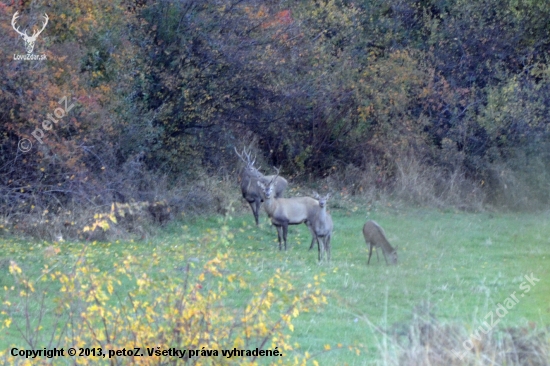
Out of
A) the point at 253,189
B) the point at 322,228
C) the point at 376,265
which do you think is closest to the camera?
the point at 376,265

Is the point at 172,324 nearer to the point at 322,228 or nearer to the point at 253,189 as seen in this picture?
the point at 322,228

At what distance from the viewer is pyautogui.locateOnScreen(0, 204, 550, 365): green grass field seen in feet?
28.1

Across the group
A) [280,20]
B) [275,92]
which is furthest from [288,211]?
[280,20]

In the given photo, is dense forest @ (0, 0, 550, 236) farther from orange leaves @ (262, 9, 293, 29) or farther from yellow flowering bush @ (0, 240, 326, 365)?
yellow flowering bush @ (0, 240, 326, 365)

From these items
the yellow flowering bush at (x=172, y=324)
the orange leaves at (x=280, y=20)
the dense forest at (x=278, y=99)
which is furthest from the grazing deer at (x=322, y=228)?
the yellow flowering bush at (x=172, y=324)

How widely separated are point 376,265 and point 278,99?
9.20 meters

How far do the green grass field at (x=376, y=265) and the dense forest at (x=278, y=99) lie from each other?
6.50 feet

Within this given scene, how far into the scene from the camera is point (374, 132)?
956 inches

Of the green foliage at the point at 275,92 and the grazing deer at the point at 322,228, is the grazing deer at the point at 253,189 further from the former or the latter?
the grazing deer at the point at 322,228

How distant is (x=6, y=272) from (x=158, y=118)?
8.83 m

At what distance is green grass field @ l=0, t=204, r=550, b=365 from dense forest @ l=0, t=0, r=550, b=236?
6.50ft

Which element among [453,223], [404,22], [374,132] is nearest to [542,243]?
[453,223]

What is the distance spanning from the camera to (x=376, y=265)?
43.8 feet

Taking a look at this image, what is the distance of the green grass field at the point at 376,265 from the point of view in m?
8.58
